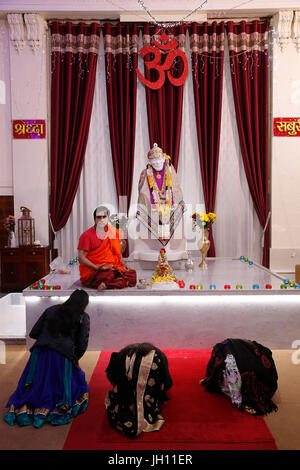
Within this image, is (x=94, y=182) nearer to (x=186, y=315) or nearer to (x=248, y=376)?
(x=186, y=315)

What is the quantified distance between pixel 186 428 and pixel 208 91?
19.6 feet

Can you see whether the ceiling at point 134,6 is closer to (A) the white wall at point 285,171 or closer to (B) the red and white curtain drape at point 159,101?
(B) the red and white curtain drape at point 159,101

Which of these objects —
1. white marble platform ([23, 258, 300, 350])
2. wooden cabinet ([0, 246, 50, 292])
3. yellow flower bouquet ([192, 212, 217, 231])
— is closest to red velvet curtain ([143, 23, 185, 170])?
yellow flower bouquet ([192, 212, 217, 231])

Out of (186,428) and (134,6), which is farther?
(134,6)

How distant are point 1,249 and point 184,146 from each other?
11.6 feet

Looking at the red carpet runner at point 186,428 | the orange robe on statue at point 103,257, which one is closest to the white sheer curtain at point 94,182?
the orange robe on statue at point 103,257

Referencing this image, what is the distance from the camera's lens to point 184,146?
7484mm

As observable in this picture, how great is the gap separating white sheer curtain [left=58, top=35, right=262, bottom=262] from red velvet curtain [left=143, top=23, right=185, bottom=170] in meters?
0.18

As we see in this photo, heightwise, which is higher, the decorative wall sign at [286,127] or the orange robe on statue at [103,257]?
the decorative wall sign at [286,127]

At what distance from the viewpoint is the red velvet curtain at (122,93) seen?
7270 millimetres

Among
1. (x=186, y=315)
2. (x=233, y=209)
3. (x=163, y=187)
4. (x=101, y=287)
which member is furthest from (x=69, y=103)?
(x=186, y=315)

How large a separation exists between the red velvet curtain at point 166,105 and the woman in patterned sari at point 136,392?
4.96 metres

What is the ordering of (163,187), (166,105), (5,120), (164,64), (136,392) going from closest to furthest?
(136,392) < (163,187) < (164,64) < (5,120) < (166,105)

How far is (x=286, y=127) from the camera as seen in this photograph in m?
7.21
